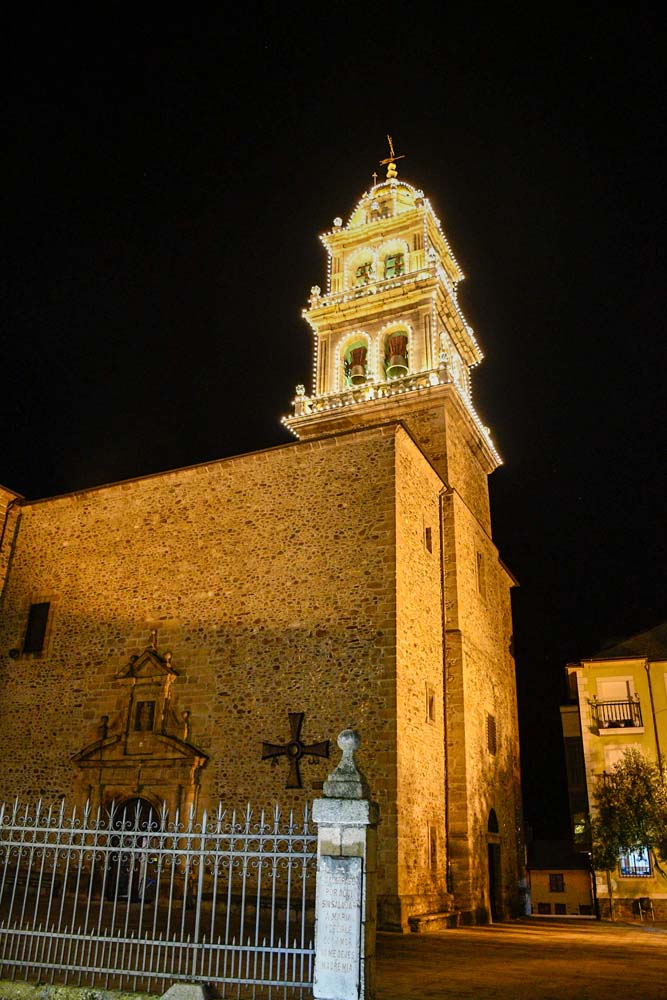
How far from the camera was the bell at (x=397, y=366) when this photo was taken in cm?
2211

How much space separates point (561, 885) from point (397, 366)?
23.3 m

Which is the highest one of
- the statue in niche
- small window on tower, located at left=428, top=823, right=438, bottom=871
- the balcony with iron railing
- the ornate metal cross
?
the balcony with iron railing

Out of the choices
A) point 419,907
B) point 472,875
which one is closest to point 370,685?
point 419,907

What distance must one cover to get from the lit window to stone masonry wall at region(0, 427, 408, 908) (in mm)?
11402

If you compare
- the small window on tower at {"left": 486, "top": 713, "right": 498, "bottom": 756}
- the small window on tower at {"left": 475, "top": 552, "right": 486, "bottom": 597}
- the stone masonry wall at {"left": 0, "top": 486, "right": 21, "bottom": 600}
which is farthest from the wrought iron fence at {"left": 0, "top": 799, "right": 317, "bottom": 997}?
the small window on tower at {"left": 475, "top": 552, "right": 486, "bottom": 597}

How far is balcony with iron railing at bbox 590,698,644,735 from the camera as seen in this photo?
70.9ft

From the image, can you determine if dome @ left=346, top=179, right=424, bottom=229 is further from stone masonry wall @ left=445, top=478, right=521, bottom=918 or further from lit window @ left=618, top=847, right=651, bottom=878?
lit window @ left=618, top=847, right=651, bottom=878

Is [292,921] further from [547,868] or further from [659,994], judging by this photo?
[547,868]

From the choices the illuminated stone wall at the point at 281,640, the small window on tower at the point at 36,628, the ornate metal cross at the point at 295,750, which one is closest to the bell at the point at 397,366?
the illuminated stone wall at the point at 281,640

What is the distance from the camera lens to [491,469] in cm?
2322

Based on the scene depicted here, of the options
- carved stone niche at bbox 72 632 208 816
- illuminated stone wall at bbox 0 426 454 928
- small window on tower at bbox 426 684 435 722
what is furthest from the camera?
small window on tower at bbox 426 684 435 722

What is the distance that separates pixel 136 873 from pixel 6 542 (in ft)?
27.8

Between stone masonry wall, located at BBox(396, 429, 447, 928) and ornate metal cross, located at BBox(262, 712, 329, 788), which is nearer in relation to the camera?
stone masonry wall, located at BBox(396, 429, 447, 928)

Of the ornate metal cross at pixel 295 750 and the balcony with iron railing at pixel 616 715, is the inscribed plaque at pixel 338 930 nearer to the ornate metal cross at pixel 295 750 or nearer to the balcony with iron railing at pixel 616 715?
the ornate metal cross at pixel 295 750
